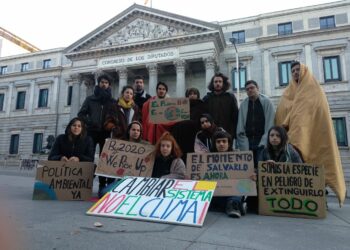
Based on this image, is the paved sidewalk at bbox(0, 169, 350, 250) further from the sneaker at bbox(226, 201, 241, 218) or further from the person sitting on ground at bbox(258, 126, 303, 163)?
the person sitting on ground at bbox(258, 126, 303, 163)

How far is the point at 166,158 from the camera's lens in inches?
191

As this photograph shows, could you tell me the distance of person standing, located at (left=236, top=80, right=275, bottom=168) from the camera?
17.5 feet

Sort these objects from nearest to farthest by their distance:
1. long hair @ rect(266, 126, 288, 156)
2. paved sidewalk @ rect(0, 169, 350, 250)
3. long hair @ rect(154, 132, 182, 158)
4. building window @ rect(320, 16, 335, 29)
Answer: paved sidewalk @ rect(0, 169, 350, 250) < long hair @ rect(266, 126, 288, 156) < long hair @ rect(154, 132, 182, 158) < building window @ rect(320, 16, 335, 29)

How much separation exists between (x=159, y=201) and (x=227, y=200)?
113 centimetres

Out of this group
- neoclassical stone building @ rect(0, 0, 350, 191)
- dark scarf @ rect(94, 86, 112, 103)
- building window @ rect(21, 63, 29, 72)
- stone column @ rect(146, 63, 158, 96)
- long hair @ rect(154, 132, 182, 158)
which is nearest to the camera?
long hair @ rect(154, 132, 182, 158)

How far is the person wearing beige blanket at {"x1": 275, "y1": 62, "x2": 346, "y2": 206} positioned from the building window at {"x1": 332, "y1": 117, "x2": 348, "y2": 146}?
19.4 metres

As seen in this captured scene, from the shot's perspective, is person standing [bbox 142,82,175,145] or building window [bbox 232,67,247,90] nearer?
person standing [bbox 142,82,175,145]

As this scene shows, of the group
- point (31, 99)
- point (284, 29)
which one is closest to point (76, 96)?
point (31, 99)

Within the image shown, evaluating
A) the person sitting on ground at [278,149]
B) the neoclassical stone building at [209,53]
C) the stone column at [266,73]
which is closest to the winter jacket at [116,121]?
the person sitting on ground at [278,149]

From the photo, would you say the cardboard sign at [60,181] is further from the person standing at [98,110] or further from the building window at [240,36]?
the building window at [240,36]

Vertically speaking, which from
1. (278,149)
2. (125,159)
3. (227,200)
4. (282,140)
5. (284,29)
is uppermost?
(284,29)

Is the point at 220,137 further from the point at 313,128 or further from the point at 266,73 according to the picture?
the point at 266,73

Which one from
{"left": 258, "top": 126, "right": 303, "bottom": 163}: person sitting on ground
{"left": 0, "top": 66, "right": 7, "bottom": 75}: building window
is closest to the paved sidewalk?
{"left": 258, "top": 126, "right": 303, "bottom": 163}: person sitting on ground

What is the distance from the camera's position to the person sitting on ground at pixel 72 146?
5.43 meters
